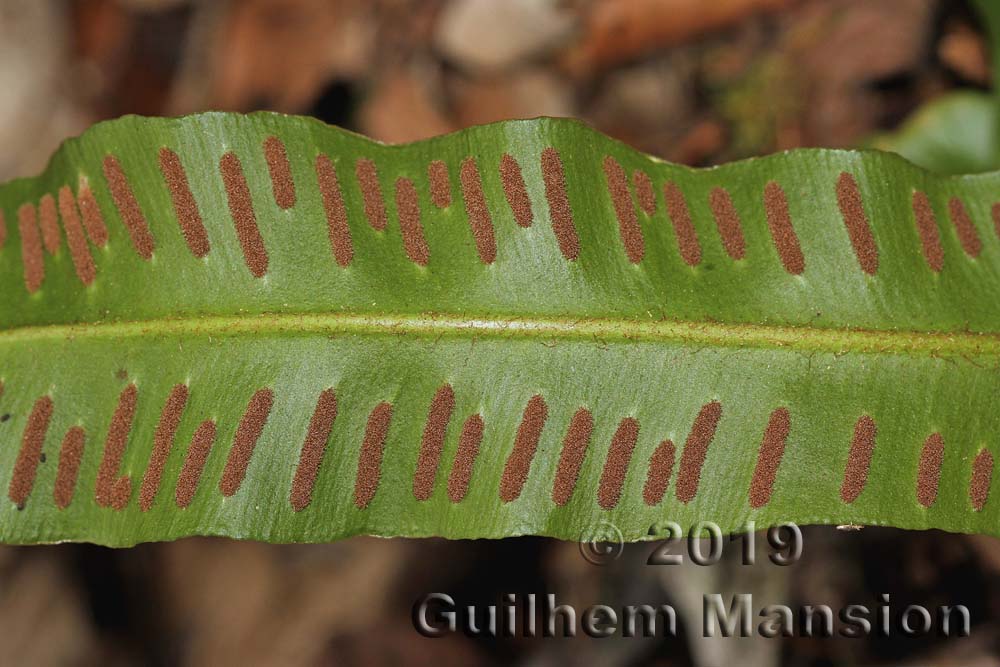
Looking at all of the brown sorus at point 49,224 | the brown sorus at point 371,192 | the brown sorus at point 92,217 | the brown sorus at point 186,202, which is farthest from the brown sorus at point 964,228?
the brown sorus at point 49,224

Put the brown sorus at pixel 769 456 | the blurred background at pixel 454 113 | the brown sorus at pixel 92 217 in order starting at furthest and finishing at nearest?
1. the blurred background at pixel 454 113
2. the brown sorus at pixel 92 217
3. the brown sorus at pixel 769 456

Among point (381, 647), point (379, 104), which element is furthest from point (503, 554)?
point (379, 104)

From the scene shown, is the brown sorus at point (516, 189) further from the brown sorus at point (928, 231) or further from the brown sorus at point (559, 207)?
the brown sorus at point (928, 231)

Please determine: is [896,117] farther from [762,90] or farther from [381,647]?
[381,647]

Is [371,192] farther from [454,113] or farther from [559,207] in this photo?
[454,113]

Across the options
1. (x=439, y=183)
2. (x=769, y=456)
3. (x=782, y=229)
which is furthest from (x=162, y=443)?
(x=782, y=229)
